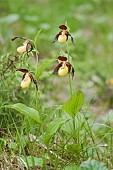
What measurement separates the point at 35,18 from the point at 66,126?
249 centimetres

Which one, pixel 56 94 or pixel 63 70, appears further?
pixel 56 94

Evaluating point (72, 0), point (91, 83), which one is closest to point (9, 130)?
point (91, 83)

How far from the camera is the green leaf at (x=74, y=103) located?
1.61m

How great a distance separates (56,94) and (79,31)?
1.35 meters

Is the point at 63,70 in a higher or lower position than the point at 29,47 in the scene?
lower

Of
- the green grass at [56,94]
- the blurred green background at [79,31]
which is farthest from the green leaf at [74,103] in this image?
the blurred green background at [79,31]

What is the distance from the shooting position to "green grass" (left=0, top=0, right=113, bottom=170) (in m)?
1.65

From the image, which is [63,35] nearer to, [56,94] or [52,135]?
[52,135]

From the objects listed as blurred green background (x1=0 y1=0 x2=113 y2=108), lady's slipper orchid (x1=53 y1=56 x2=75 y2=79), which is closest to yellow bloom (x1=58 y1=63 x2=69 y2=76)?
lady's slipper orchid (x1=53 y1=56 x2=75 y2=79)

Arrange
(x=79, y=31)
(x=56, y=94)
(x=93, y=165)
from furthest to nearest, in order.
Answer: (x=79, y=31)
(x=56, y=94)
(x=93, y=165)

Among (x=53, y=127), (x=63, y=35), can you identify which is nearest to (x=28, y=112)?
(x=53, y=127)

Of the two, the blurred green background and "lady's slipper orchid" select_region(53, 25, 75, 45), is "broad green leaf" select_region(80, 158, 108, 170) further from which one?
the blurred green background

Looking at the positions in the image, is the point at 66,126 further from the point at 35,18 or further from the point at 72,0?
the point at 72,0

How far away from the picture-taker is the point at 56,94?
9.50ft
